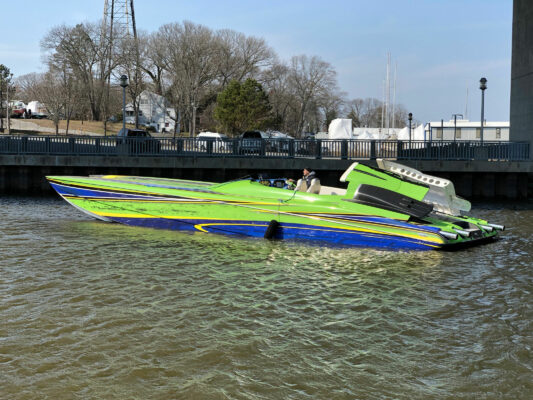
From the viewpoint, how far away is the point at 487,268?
10.8 m

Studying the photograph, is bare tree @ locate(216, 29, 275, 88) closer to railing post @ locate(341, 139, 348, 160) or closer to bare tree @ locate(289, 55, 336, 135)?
bare tree @ locate(289, 55, 336, 135)

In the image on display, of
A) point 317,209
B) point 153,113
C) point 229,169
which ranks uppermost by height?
point 153,113

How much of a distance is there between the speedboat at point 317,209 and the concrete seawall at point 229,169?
28.7 feet

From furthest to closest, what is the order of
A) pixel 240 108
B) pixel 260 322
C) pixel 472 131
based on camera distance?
1. pixel 240 108
2. pixel 472 131
3. pixel 260 322

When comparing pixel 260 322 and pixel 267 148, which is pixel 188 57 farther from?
pixel 260 322

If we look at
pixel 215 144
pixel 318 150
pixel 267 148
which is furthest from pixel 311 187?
pixel 215 144

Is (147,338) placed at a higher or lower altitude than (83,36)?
lower

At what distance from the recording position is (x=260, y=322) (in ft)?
23.8

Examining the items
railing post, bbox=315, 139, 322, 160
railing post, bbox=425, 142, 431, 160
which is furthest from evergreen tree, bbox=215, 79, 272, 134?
railing post, bbox=425, 142, 431, 160

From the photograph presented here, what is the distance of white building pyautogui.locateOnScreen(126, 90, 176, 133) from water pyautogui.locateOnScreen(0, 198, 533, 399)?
247ft

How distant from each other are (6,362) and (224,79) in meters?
77.0

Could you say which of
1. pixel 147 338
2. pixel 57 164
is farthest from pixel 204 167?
pixel 147 338

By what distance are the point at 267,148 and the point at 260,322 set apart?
56.8 feet

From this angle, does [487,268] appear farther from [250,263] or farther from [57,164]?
[57,164]
